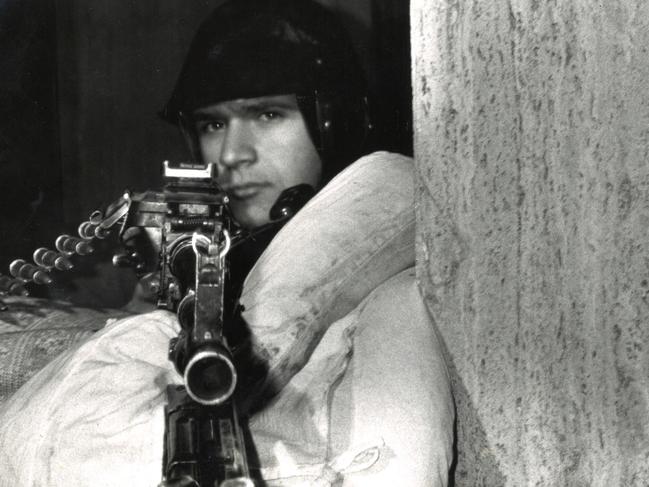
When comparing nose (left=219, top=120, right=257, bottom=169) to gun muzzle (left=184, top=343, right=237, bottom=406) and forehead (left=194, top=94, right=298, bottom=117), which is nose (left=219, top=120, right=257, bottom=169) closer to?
forehead (left=194, top=94, right=298, bottom=117)

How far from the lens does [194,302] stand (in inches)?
42.8

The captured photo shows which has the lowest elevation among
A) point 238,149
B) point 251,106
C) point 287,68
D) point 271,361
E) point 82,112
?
point 82,112

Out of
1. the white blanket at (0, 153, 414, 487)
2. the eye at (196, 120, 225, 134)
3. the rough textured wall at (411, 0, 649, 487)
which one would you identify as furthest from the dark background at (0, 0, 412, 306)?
the rough textured wall at (411, 0, 649, 487)

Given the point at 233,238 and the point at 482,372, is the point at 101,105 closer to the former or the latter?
the point at 233,238

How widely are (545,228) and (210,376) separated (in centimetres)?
70

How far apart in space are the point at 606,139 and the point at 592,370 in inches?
15.1

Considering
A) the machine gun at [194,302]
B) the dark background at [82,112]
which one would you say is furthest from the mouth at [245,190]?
the dark background at [82,112]

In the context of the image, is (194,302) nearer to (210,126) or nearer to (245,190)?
(245,190)

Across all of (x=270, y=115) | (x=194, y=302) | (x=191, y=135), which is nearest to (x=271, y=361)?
(x=194, y=302)

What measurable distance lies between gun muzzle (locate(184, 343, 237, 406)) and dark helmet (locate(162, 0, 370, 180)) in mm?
1663

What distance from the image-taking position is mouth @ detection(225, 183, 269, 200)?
2473 millimetres

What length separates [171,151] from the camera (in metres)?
4.39

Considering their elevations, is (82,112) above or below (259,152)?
below

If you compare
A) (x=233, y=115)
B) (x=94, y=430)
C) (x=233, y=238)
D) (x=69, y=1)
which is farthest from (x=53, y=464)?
(x=69, y=1)
